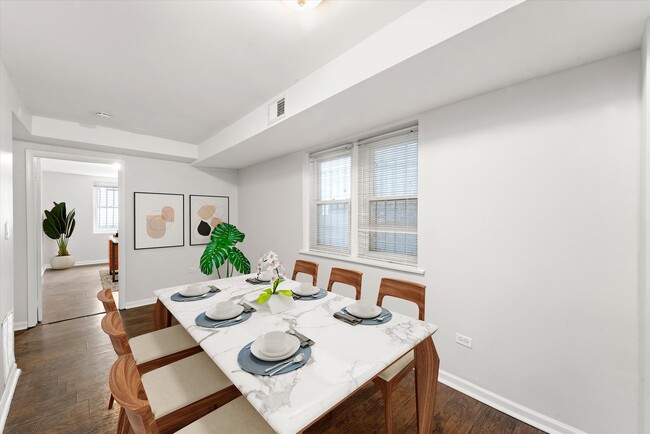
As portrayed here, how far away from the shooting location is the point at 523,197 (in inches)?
74.0

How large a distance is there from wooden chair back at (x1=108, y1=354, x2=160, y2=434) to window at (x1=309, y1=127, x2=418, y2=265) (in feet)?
7.33

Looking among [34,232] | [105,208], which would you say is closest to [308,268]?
[34,232]

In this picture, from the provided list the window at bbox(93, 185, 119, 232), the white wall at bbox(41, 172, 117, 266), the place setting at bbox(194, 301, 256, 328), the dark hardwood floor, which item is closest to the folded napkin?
the place setting at bbox(194, 301, 256, 328)

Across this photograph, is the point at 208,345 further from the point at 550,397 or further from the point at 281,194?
the point at 281,194

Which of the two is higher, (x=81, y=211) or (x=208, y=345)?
(x=81, y=211)

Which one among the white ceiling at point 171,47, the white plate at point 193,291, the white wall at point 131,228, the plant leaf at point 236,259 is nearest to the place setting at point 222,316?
the white plate at point 193,291

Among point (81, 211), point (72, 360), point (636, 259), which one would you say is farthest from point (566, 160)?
point (81, 211)

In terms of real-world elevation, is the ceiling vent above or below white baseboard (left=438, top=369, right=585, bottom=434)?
above

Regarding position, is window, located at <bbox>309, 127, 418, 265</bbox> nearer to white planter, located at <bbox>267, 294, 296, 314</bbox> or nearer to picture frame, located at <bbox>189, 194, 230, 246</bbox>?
white planter, located at <bbox>267, 294, 296, 314</bbox>

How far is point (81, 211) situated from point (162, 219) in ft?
16.8

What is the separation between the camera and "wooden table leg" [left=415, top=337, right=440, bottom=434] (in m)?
1.52

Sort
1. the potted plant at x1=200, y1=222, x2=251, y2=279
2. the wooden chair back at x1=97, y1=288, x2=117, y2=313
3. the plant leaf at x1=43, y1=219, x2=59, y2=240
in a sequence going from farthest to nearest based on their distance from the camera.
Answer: the plant leaf at x1=43, y1=219, x2=59, y2=240, the potted plant at x1=200, y1=222, x2=251, y2=279, the wooden chair back at x1=97, y1=288, x2=117, y2=313

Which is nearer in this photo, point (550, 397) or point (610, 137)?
point (610, 137)

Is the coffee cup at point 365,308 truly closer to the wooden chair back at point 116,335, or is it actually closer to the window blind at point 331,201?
the wooden chair back at point 116,335
